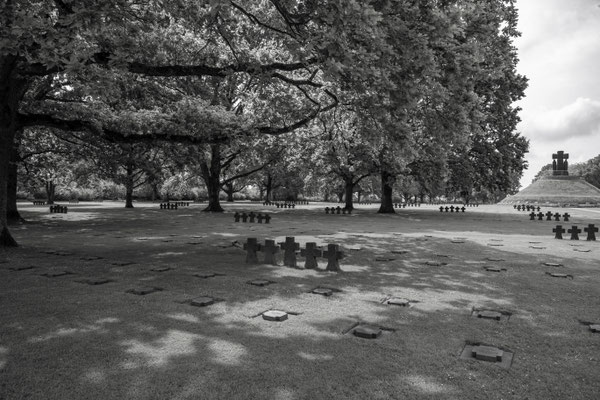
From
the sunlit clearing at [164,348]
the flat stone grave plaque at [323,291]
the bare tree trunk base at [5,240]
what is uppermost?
the bare tree trunk base at [5,240]

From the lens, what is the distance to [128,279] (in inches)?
291

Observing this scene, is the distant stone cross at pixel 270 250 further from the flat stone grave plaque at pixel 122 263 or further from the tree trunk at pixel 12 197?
the tree trunk at pixel 12 197

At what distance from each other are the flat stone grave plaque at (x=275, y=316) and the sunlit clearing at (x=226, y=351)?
87cm

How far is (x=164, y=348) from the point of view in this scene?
4.07m

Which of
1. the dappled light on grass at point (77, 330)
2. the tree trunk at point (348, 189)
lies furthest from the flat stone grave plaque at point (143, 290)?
the tree trunk at point (348, 189)

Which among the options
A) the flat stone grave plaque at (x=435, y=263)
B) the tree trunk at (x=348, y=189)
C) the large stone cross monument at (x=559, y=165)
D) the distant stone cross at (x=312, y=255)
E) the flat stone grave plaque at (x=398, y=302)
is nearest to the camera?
the flat stone grave plaque at (x=398, y=302)

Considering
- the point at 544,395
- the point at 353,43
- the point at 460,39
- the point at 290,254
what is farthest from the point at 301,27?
the point at 544,395

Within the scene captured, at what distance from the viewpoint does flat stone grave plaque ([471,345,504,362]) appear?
3889mm

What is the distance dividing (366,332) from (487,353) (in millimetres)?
1241

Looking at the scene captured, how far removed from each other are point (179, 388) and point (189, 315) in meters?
2.02

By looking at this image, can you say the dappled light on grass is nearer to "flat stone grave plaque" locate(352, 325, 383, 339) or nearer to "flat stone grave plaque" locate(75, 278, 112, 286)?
"flat stone grave plaque" locate(75, 278, 112, 286)

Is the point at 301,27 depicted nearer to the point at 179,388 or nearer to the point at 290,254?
the point at 290,254

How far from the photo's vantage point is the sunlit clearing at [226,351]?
379 cm

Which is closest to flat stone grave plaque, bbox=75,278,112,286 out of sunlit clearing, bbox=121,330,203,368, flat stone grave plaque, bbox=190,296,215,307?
flat stone grave plaque, bbox=190,296,215,307
